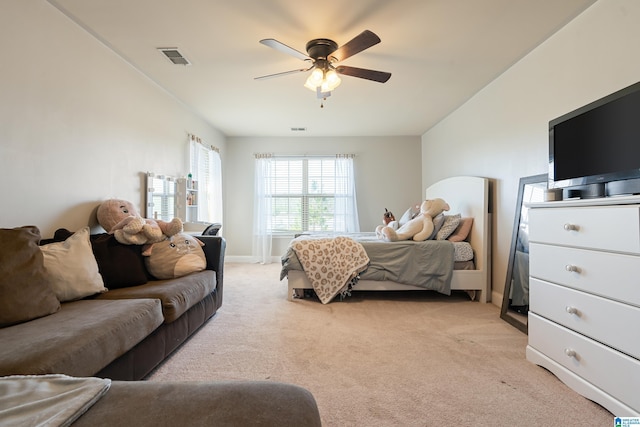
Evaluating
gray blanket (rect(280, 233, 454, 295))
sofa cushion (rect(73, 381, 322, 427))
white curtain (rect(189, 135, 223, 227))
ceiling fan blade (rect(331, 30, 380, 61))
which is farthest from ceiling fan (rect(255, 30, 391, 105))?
white curtain (rect(189, 135, 223, 227))

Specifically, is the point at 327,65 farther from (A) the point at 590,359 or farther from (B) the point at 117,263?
(A) the point at 590,359

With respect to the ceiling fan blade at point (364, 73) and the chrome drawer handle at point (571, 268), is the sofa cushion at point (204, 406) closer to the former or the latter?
the chrome drawer handle at point (571, 268)

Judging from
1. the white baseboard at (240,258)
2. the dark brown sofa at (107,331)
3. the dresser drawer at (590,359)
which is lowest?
the white baseboard at (240,258)

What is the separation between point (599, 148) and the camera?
1812mm

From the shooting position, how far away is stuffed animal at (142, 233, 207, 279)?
7.70 feet

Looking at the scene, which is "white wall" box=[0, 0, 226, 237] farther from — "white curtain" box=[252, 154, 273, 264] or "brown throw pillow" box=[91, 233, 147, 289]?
"white curtain" box=[252, 154, 273, 264]

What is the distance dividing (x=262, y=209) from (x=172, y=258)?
11.4 feet

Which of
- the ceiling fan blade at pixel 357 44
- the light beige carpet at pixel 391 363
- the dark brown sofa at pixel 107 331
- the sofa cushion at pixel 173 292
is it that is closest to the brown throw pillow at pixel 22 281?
the dark brown sofa at pixel 107 331

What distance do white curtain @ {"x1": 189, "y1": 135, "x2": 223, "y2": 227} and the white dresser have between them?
409cm

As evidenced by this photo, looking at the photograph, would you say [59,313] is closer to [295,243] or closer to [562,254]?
[295,243]

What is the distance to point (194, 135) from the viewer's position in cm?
441

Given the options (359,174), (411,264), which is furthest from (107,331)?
(359,174)

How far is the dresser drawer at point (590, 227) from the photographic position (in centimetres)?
136

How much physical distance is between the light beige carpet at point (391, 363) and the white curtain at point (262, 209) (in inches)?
104
